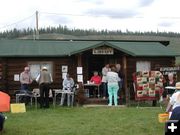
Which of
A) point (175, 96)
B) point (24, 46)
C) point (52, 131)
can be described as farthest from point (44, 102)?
point (175, 96)

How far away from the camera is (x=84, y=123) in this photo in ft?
42.3

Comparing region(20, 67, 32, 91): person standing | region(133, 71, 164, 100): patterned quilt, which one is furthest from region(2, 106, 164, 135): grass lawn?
region(20, 67, 32, 91): person standing

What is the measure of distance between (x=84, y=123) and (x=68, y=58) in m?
9.69

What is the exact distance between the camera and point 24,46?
76.1ft

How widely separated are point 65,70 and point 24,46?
2606 mm

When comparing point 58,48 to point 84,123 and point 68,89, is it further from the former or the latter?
point 84,123

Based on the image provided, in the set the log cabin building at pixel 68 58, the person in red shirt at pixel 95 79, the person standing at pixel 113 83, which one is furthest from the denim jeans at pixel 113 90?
the person in red shirt at pixel 95 79

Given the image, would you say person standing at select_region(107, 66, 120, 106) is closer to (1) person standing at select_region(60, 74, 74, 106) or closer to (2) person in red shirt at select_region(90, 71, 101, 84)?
(1) person standing at select_region(60, 74, 74, 106)

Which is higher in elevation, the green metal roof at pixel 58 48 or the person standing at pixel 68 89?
the green metal roof at pixel 58 48

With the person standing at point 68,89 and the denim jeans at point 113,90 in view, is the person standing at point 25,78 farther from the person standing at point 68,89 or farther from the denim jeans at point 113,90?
the denim jeans at point 113,90

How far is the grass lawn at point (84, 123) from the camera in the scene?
37.3ft

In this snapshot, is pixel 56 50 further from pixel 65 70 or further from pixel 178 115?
pixel 178 115

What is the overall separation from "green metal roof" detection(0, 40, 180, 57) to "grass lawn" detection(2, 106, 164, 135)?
220 inches

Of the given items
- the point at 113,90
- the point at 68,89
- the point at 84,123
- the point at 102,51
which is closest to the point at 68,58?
the point at 102,51
